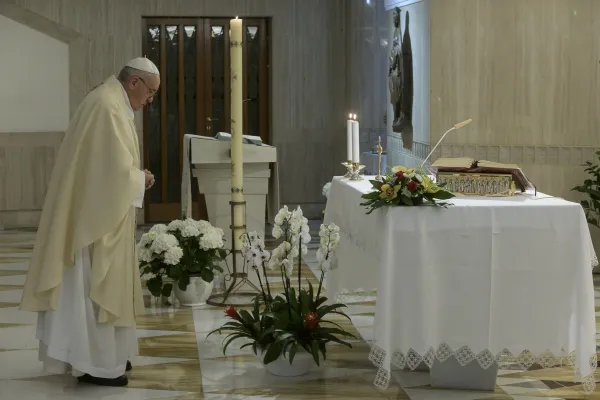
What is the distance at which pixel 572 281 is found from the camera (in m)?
4.80

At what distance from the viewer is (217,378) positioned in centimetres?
557

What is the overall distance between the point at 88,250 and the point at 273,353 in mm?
1098

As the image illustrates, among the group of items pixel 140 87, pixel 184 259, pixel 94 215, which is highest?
pixel 140 87

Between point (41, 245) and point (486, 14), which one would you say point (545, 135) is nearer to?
point (486, 14)

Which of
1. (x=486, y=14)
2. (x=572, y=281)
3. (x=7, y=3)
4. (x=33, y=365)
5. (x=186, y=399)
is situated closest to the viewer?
(x=572, y=281)

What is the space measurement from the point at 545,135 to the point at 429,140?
101 cm

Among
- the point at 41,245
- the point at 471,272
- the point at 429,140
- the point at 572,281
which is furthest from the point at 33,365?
the point at 429,140

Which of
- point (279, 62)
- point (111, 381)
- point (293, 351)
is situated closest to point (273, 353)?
point (293, 351)

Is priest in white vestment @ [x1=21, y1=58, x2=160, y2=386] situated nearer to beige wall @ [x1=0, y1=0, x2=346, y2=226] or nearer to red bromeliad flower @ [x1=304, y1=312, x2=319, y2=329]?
red bromeliad flower @ [x1=304, y1=312, x2=319, y2=329]

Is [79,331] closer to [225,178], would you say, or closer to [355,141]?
[355,141]

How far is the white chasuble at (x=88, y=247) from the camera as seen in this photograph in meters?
5.27

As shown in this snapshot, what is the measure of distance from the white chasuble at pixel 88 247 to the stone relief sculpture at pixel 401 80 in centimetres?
431

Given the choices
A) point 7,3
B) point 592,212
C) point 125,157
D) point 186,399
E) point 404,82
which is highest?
point 7,3

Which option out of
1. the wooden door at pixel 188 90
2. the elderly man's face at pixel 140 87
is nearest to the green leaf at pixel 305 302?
the elderly man's face at pixel 140 87
